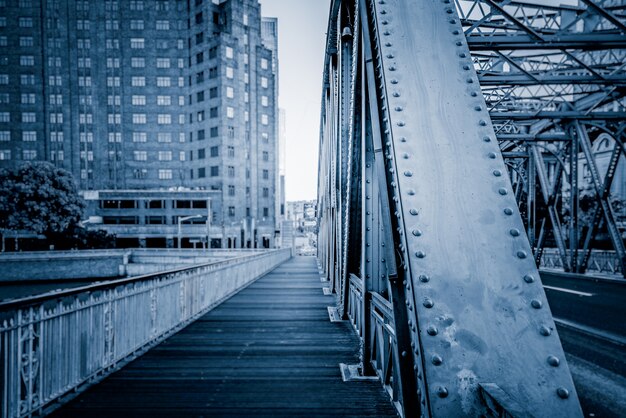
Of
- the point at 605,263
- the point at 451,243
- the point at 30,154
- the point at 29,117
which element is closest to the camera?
the point at 451,243

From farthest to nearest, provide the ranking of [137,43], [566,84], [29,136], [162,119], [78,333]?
1. [162,119]
2. [137,43]
3. [29,136]
4. [566,84]
5. [78,333]

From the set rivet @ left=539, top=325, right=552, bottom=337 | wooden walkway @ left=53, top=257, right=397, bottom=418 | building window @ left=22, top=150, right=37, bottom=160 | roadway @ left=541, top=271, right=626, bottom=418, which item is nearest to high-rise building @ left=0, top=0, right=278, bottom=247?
building window @ left=22, top=150, right=37, bottom=160

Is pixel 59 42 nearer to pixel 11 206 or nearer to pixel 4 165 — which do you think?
pixel 4 165

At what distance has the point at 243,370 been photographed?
17.2 feet

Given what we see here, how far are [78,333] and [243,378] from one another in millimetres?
2227

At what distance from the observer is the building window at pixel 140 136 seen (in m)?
74.4

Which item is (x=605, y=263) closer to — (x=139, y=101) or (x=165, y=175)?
(x=165, y=175)

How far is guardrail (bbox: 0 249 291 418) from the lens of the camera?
12.3 feet

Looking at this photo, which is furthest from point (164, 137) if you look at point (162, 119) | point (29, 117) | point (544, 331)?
point (544, 331)

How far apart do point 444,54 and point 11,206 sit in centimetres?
5887

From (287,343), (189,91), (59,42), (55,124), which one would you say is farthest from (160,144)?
(287,343)

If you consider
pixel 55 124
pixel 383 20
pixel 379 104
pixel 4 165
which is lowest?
pixel 379 104

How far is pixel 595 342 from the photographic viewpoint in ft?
24.2

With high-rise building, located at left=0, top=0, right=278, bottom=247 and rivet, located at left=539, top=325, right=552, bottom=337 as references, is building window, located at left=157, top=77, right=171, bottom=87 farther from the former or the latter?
rivet, located at left=539, top=325, right=552, bottom=337
